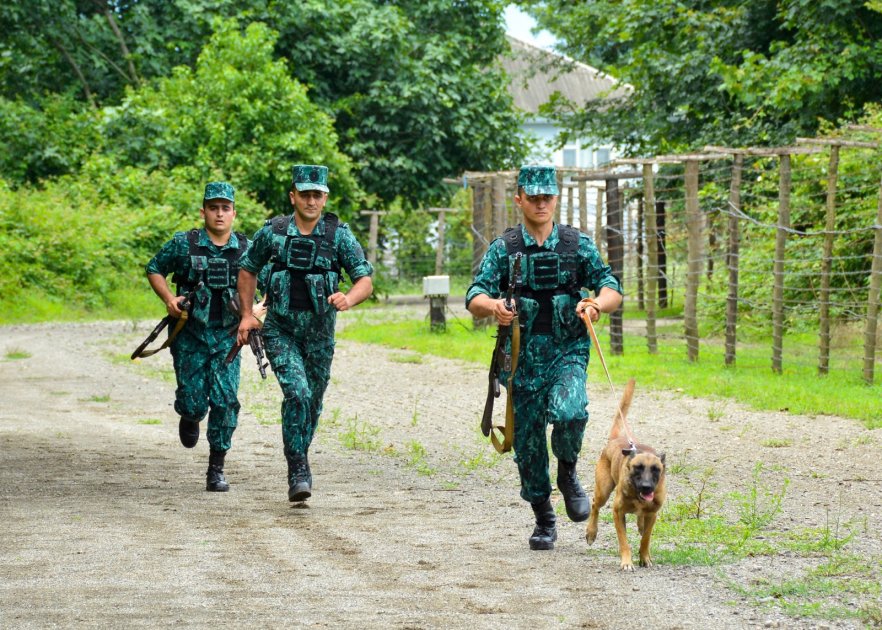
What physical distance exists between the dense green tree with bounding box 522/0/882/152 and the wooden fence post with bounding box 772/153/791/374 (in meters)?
4.34

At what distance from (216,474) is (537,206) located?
3.29 metres

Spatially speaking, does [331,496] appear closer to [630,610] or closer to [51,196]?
[630,610]

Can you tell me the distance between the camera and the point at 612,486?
6918 mm

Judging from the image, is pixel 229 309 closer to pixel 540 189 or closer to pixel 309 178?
pixel 309 178

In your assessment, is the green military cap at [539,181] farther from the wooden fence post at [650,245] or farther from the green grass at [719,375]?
the wooden fence post at [650,245]

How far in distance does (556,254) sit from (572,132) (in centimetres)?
2237

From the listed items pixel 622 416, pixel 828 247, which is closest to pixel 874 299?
pixel 828 247

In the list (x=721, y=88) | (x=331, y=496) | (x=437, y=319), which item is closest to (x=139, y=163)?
(x=437, y=319)

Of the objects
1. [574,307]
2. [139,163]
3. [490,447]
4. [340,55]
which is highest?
[340,55]

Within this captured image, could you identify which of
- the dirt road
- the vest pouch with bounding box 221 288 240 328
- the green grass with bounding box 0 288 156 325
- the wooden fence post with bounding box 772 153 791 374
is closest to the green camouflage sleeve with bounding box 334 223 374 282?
the vest pouch with bounding box 221 288 240 328

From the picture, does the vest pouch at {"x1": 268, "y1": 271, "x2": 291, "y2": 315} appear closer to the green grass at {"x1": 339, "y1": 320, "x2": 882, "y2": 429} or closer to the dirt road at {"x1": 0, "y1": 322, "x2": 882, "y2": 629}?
the dirt road at {"x1": 0, "y1": 322, "x2": 882, "y2": 629}

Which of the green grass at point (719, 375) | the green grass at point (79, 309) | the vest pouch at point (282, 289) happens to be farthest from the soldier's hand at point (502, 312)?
the green grass at point (79, 309)

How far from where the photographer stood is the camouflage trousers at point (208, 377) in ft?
30.3

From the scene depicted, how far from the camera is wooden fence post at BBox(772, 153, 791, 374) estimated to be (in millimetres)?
15500
